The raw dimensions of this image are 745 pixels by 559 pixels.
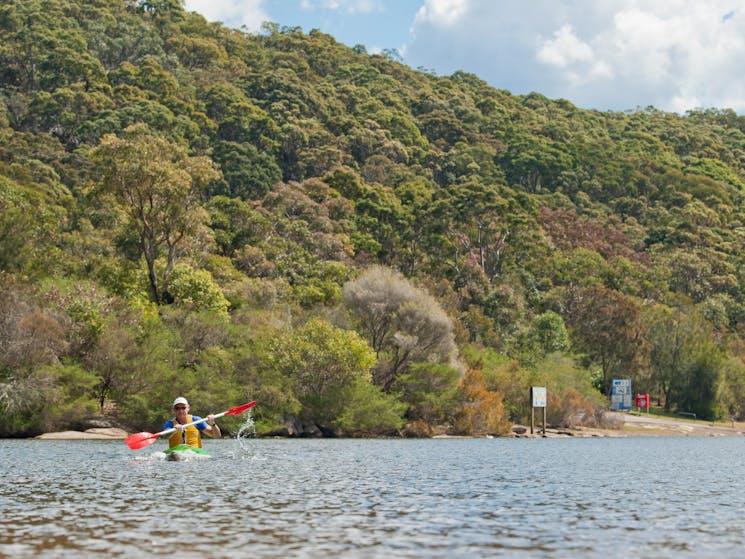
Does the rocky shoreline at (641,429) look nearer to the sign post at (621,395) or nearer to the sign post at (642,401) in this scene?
the sign post at (621,395)

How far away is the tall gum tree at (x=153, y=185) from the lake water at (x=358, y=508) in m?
28.2

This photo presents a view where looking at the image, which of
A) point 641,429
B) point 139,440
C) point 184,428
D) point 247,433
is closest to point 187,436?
point 184,428

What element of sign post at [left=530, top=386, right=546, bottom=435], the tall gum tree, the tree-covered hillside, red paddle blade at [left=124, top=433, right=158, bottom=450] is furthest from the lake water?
sign post at [left=530, top=386, right=546, bottom=435]

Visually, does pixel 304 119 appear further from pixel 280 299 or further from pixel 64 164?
pixel 280 299

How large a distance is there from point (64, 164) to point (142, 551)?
309 feet

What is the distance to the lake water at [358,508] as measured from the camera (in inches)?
510

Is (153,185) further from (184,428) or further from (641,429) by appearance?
(641,429)

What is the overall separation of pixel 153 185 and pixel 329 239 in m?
33.4

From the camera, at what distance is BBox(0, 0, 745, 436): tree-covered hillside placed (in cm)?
5156

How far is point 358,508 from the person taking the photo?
1747 cm

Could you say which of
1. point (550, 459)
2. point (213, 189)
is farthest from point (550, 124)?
point (550, 459)

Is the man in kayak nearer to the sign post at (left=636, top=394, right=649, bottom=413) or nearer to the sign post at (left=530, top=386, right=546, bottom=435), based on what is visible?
the sign post at (left=530, top=386, right=546, bottom=435)

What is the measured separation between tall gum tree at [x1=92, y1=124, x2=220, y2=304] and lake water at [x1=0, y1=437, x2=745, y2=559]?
28233 millimetres

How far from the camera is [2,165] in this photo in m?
86.9
